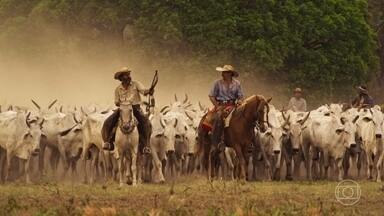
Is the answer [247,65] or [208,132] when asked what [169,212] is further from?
[247,65]

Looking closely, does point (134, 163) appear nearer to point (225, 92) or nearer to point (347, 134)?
point (225, 92)

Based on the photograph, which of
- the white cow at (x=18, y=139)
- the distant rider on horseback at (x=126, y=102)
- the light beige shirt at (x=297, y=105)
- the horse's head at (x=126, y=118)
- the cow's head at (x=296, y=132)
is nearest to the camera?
the horse's head at (x=126, y=118)

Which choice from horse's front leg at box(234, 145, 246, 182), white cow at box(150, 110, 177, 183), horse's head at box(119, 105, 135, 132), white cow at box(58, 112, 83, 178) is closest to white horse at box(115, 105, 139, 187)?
horse's head at box(119, 105, 135, 132)

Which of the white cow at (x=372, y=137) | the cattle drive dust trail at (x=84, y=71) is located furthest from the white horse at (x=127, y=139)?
the cattle drive dust trail at (x=84, y=71)

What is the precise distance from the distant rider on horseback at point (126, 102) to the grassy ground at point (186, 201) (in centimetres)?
145

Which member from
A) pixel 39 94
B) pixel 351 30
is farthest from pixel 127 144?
pixel 39 94

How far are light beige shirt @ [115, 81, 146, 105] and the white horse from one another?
127 mm

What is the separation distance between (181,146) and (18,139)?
4.48 meters

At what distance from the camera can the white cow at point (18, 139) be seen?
2392 centimetres

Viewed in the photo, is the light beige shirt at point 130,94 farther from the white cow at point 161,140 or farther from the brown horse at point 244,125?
the white cow at point 161,140

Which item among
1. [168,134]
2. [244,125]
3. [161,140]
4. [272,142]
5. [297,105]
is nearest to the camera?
[244,125]

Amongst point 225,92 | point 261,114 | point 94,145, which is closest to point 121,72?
point 225,92

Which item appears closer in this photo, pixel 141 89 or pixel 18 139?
pixel 141 89

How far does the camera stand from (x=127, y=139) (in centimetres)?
2066
